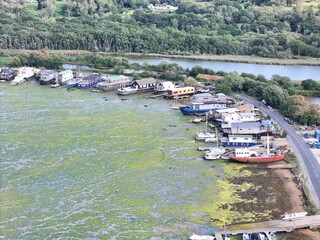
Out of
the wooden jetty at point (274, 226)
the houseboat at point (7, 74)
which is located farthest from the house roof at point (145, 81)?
the wooden jetty at point (274, 226)

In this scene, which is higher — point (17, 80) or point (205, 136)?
point (17, 80)

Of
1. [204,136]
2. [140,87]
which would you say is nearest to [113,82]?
[140,87]

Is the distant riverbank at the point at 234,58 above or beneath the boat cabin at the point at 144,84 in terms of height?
above

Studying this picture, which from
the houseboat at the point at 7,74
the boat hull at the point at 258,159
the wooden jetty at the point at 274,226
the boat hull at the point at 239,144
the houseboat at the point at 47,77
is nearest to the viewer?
the wooden jetty at the point at 274,226

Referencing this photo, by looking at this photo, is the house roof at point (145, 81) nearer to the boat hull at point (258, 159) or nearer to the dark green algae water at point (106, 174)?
the dark green algae water at point (106, 174)

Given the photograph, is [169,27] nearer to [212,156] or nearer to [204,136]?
[204,136]

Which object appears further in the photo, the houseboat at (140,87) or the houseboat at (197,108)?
the houseboat at (140,87)
